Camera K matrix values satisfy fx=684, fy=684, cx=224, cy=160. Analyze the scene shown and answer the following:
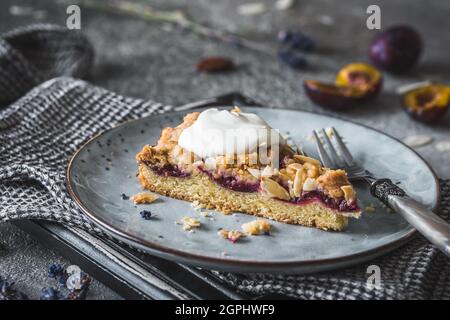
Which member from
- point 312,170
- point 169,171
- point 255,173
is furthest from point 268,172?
point 169,171

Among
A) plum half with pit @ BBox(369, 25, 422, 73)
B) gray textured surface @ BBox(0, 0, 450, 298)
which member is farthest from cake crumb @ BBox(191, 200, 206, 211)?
plum half with pit @ BBox(369, 25, 422, 73)

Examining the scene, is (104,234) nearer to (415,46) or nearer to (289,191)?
(289,191)

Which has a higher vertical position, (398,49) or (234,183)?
(398,49)

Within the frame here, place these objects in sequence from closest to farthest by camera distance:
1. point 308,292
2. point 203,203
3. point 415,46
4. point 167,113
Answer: point 308,292, point 203,203, point 167,113, point 415,46

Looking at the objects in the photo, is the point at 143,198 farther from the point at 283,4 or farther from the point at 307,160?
the point at 283,4

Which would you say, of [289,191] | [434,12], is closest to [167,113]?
[289,191]
